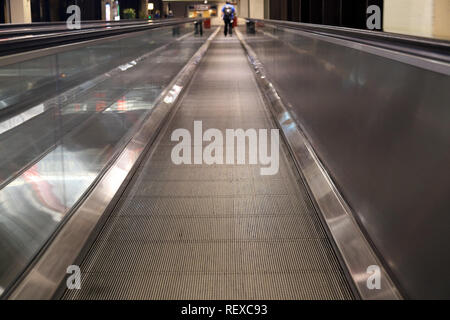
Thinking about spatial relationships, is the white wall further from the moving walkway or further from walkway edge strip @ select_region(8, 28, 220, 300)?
the moving walkway

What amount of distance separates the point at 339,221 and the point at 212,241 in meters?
0.82

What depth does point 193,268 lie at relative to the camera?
3.12 m

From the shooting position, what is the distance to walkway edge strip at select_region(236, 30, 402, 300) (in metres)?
2.67

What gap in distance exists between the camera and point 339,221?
3.51 meters

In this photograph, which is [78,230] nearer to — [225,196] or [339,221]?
[225,196]

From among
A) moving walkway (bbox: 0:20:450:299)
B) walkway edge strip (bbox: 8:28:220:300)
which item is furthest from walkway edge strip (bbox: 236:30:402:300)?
walkway edge strip (bbox: 8:28:220:300)

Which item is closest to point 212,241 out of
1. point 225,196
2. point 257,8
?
point 225,196

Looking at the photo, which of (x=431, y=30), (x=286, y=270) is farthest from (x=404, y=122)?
(x=431, y=30)

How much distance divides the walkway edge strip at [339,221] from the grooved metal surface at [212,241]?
9 centimetres

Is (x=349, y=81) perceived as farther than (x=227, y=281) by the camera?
Yes

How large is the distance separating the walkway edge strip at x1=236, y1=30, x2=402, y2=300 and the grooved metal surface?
0.09 meters
